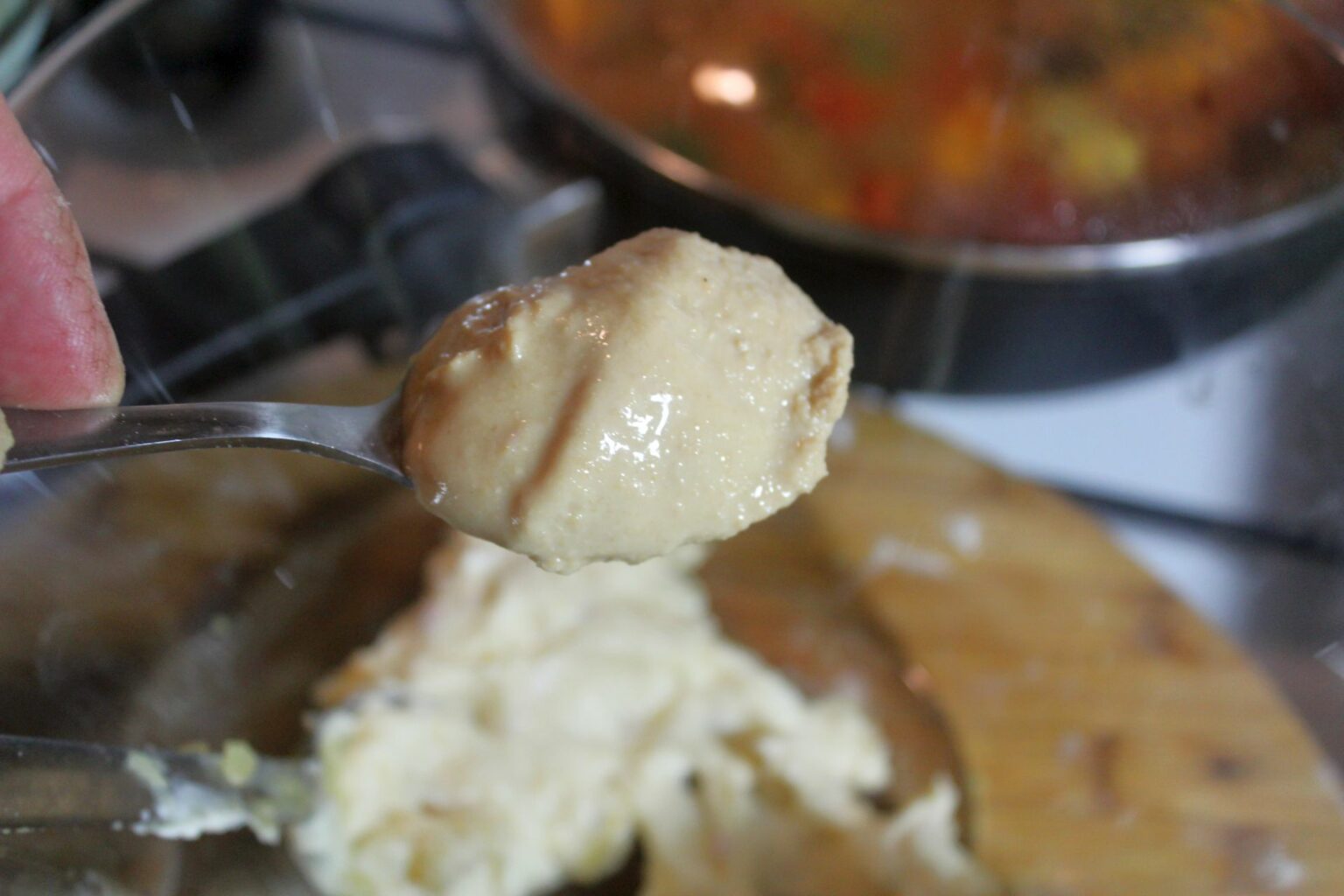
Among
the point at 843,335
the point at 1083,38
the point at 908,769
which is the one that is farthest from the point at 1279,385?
the point at 843,335

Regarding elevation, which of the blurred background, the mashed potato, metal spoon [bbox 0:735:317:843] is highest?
the blurred background

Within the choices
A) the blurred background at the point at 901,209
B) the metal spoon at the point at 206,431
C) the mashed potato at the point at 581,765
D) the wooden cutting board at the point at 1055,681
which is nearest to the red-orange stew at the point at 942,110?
the blurred background at the point at 901,209

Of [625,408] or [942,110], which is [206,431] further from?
[942,110]

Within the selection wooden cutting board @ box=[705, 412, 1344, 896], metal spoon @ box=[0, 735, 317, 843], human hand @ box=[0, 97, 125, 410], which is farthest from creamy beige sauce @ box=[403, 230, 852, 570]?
wooden cutting board @ box=[705, 412, 1344, 896]

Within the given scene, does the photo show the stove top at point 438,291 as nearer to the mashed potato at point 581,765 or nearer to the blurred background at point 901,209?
the blurred background at point 901,209

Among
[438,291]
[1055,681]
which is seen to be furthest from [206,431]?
[1055,681]

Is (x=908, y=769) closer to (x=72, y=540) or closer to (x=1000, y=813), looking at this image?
(x=1000, y=813)

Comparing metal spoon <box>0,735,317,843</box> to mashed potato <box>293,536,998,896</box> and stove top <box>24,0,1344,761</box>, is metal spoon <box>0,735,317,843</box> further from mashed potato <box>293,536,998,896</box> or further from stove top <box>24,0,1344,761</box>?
stove top <box>24,0,1344,761</box>
